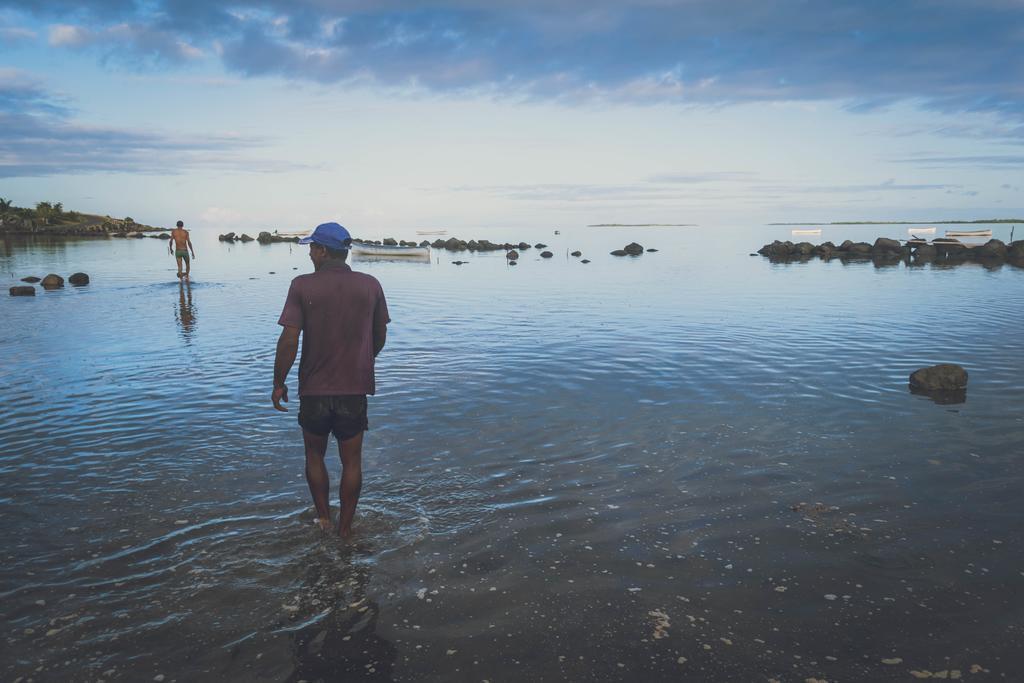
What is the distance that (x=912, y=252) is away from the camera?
7081 centimetres

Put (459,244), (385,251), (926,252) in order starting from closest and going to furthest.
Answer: (926,252) < (385,251) < (459,244)

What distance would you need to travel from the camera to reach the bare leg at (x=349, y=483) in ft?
22.5

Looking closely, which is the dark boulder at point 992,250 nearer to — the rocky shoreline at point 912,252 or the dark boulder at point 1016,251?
the rocky shoreline at point 912,252

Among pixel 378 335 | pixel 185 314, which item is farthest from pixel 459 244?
pixel 378 335

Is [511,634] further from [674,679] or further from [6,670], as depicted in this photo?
[6,670]

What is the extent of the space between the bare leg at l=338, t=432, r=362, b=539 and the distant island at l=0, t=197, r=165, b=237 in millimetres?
145104

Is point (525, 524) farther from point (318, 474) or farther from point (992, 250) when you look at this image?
point (992, 250)

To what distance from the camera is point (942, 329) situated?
2264 centimetres

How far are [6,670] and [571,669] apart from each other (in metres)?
4.25

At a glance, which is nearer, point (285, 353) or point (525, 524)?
point (285, 353)

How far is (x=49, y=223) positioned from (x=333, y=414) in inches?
6241

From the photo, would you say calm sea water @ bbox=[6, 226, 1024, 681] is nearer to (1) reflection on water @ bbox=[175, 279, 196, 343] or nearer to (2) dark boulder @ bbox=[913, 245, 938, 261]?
(1) reflection on water @ bbox=[175, 279, 196, 343]

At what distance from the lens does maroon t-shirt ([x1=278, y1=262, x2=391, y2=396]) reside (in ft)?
20.9

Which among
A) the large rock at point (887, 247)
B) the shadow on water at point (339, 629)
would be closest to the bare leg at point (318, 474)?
the shadow on water at point (339, 629)
